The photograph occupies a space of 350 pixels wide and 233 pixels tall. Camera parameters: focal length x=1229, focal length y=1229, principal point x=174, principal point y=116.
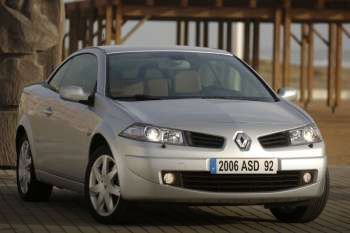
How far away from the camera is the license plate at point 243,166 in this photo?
8617 mm

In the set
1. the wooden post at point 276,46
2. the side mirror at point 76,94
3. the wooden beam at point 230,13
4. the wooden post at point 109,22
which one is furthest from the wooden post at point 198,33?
the side mirror at point 76,94

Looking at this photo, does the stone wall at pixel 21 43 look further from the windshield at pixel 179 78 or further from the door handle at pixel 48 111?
the windshield at pixel 179 78

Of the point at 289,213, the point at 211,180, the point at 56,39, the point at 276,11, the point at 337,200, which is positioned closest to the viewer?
the point at 211,180

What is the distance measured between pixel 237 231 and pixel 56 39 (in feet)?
20.7

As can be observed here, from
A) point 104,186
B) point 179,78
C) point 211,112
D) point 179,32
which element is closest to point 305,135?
point 211,112

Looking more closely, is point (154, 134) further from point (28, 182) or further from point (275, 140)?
point (28, 182)

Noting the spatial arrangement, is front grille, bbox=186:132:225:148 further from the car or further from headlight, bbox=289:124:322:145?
headlight, bbox=289:124:322:145

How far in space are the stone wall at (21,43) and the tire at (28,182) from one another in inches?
122

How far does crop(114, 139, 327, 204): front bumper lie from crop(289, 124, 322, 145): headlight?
144 mm

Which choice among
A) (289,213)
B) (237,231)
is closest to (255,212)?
(289,213)

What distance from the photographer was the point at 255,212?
33.5ft

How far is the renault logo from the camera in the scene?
8672 millimetres

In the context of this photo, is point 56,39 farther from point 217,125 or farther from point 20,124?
point 217,125

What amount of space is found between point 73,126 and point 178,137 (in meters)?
1.33
